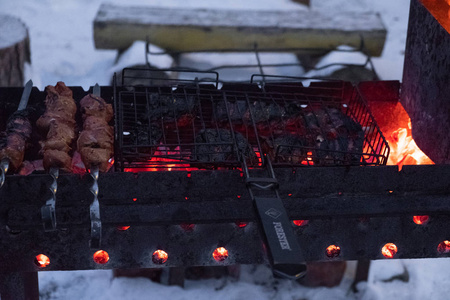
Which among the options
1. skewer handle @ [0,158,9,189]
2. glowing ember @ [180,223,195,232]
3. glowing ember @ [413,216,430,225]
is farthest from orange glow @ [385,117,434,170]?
skewer handle @ [0,158,9,189]

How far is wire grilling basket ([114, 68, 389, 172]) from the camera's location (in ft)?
10.7

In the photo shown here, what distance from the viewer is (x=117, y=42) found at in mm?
6355

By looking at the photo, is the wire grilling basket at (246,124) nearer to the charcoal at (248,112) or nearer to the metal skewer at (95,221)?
the charcoal at (248,112)

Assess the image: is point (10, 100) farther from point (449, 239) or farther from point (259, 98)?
point (449, 239)

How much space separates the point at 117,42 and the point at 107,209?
3.82 metres

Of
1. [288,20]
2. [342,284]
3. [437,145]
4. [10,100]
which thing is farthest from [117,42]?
[437,145]

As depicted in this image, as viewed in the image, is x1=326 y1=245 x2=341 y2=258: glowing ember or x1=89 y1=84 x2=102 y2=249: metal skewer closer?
x1=89 y1=84 x2=102 y2=249: metal skewer

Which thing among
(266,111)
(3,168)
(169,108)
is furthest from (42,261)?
(266,111)

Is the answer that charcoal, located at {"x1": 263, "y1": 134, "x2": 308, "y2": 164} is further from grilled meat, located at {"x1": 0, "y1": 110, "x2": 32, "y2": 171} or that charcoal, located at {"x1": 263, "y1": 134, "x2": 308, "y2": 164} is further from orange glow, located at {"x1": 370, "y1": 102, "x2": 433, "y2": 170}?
grilled meat, located at {"x1": 0, "y1": 110, "x2": 32, "y2": 171}

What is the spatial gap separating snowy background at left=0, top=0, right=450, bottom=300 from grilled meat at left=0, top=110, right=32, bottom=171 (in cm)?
205

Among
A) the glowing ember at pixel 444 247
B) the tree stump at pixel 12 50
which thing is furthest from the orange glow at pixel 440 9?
the tree stump at pixel 12 50

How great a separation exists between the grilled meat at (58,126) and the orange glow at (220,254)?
3.07ft

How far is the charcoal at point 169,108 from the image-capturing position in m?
3.61

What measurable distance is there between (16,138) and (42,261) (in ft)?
2.47
